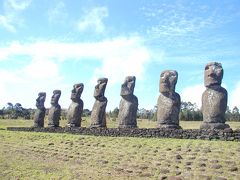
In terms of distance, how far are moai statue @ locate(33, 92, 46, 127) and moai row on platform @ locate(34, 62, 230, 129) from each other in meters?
5.85

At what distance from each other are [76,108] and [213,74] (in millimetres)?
13256

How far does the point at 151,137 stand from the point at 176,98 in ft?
9.19

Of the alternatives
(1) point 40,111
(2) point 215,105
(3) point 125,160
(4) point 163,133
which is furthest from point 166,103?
(1) point 40,111

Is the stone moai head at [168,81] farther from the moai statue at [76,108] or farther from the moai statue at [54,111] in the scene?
the moai statue at [54,111]

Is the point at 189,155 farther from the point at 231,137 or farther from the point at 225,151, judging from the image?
the point at 231,137

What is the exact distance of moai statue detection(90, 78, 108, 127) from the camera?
96.1 ft

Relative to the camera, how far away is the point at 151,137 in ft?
75.8

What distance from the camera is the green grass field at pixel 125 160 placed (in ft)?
49.6

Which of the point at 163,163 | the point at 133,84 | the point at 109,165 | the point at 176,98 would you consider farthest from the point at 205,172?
the point at 133,84

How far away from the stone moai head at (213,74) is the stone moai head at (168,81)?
262 centimetres

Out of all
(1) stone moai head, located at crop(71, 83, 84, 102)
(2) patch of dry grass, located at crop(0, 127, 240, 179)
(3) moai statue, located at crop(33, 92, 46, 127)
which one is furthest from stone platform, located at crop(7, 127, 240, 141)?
(3) moai statue, located at crop(33, 92, 46, 127)

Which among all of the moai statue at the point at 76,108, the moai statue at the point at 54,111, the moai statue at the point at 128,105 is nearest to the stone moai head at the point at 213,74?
the moai statue at the point at 128,105

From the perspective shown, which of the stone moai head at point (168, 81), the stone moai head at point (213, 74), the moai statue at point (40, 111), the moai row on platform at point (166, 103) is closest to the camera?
the moai row on platform at point (166, 103)

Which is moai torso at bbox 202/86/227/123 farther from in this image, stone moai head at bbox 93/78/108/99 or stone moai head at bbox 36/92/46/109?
stone moai head at bbox 36/92/46/109
